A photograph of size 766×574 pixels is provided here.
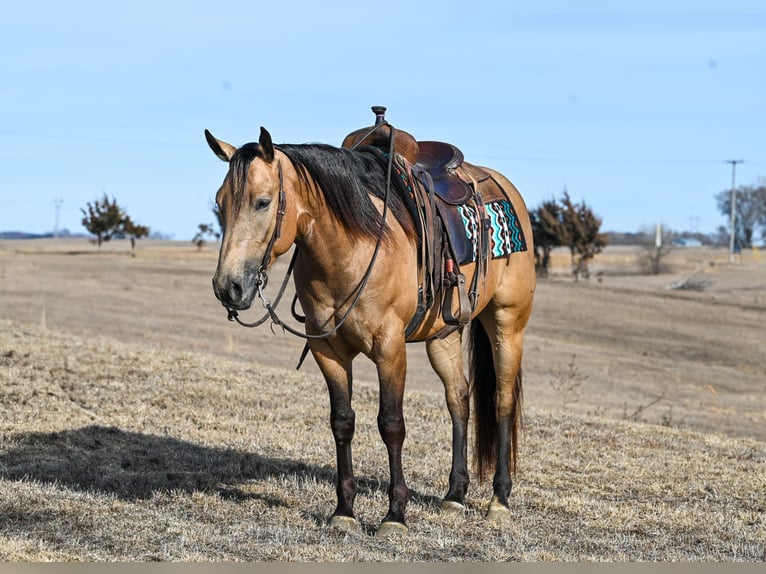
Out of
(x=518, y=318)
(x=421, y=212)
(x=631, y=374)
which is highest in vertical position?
(x=421, y=212)

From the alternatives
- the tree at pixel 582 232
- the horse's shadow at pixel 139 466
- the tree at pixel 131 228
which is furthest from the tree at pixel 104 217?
the horse's shadow at pixel 139 466

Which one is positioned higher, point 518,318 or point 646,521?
point 518,318

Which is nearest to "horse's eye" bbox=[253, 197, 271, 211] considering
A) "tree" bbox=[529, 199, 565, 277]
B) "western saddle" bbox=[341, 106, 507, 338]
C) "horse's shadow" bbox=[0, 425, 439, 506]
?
"western saddle" bbox=[341, 106, 507, 338]

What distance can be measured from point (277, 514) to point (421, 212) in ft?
7.15

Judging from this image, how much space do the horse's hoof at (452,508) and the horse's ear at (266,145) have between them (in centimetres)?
275

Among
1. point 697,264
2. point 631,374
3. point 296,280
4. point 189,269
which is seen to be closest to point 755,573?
point 296,280

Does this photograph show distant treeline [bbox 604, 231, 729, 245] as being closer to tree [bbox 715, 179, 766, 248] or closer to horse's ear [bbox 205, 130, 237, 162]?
tree [bbox 715, 179, 766, 248]

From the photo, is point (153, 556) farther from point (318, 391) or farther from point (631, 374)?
point (631, 374)

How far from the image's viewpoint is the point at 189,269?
1727 inches

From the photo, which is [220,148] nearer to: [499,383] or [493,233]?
[493,233]

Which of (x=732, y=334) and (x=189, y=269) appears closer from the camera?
(x=732, y=334)

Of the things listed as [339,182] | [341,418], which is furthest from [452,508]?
[339,182]

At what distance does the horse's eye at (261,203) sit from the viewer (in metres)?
5.61

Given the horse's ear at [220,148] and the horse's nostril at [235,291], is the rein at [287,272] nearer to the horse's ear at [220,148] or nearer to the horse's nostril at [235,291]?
the horse's nostril at [235,291]
